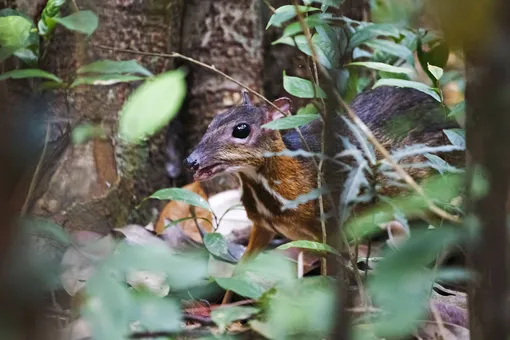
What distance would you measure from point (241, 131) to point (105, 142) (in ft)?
2.08

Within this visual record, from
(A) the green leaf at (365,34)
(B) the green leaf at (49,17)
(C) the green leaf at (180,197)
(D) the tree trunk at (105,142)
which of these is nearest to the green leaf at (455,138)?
(A) the green leaf at (365,34)

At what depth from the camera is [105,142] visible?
10.7 ft

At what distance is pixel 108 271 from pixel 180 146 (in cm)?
297

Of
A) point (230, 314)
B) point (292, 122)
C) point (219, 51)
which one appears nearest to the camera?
point (230, 314)

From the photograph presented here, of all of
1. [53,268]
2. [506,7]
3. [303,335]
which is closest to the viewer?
[506,7]

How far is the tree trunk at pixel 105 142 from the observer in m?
2.86

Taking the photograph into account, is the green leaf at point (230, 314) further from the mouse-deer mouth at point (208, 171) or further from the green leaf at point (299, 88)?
the mouse-deer mouth at point (208, 171)

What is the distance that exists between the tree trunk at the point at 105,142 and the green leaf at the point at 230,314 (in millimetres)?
1205

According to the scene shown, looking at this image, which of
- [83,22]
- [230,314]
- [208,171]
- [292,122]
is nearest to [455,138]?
[292,122]

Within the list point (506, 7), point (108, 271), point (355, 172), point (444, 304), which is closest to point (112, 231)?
point (444, 304)

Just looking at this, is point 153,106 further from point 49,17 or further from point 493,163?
point 49,17

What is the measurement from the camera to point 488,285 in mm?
1160

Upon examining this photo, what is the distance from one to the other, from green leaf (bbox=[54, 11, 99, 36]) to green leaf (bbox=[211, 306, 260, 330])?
134 centimetres

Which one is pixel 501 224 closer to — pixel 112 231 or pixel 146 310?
pixel 146 310
